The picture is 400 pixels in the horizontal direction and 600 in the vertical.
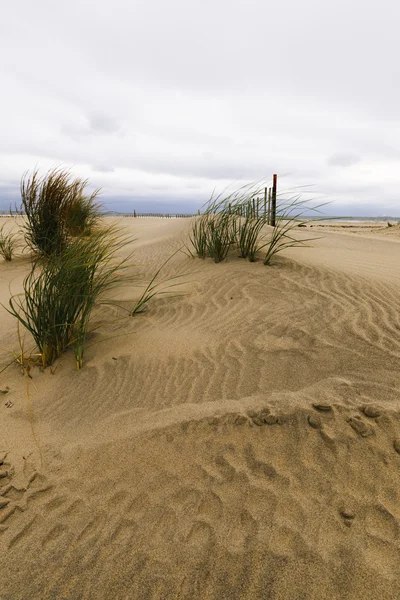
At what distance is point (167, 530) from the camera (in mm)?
1585

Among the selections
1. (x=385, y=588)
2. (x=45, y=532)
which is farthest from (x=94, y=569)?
(x=385, y=588)

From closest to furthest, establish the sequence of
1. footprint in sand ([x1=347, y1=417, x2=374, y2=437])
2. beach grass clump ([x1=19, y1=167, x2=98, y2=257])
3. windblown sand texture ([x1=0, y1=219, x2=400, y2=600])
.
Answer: windblown sand texture ([x1=0, y1=219, x2=400, y2=600]), footprint in sand ([x1=347, y1=417, x2=374, y2=437]), beach grass clump ([x1=19, y1=167, x2=98, y2=257])

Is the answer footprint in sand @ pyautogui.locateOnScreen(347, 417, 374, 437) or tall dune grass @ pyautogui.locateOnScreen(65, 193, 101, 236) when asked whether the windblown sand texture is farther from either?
tall dune grass @ pyautogui.locateOnScreen(65, 193, 101, 236)

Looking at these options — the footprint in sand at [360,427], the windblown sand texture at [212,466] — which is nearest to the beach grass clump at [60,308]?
the windblown sand texture at [212,466]

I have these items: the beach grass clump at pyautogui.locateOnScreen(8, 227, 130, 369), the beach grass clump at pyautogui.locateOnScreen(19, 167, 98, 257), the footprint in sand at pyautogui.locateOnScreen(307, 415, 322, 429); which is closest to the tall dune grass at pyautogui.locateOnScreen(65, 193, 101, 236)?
the beach grass clump at pyautogui.locateOnScreen(19, 167, 98, 257)

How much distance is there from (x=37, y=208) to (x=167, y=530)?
645 centimetres

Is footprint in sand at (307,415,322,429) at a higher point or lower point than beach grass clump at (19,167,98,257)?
lower

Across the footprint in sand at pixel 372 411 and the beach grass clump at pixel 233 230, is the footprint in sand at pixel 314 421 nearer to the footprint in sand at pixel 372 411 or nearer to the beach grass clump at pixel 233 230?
the footprint in sand at pixel 372 411

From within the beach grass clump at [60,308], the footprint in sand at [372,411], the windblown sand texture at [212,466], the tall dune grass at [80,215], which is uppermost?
the tall dune grass at [80,215]

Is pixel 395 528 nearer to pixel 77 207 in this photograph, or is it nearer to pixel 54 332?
pixel 54 332

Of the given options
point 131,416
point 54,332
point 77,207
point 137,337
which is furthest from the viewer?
point 77,207

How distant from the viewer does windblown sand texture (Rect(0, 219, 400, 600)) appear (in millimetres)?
1418

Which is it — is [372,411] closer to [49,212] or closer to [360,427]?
[360,427]

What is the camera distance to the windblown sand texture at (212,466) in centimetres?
142
